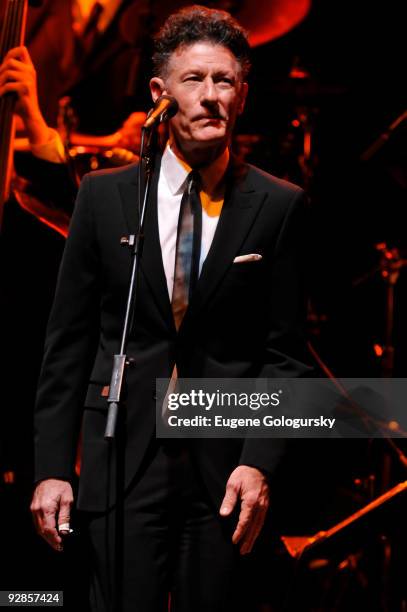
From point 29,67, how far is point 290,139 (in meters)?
1.73

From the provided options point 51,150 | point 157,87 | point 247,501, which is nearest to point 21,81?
point 51,150

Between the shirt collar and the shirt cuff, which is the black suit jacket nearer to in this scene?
the shirt collar

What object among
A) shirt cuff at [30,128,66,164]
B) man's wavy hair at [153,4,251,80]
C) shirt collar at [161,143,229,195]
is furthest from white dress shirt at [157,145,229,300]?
shirt cuff at [30,128,66,164]

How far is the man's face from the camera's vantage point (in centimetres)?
202

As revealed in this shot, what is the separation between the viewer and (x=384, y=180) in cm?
429

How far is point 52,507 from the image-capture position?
1892mm

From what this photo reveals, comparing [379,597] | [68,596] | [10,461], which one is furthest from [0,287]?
[379,597]

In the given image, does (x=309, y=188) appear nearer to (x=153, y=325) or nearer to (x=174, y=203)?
(x=174, y=203)

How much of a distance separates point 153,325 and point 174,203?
30 centimetres

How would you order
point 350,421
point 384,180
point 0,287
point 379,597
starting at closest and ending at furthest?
point 0,287
point 350,421
point 379,597
point 384,180

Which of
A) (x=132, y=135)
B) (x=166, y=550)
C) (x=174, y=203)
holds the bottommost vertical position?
(x=166, y=550)

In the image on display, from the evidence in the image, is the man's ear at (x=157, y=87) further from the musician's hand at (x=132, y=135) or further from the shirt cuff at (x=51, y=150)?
the musician's hand at (x=132, y=135)

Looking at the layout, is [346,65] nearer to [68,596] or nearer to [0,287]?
[0,287]

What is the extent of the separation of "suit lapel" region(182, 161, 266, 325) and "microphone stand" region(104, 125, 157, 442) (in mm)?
195
